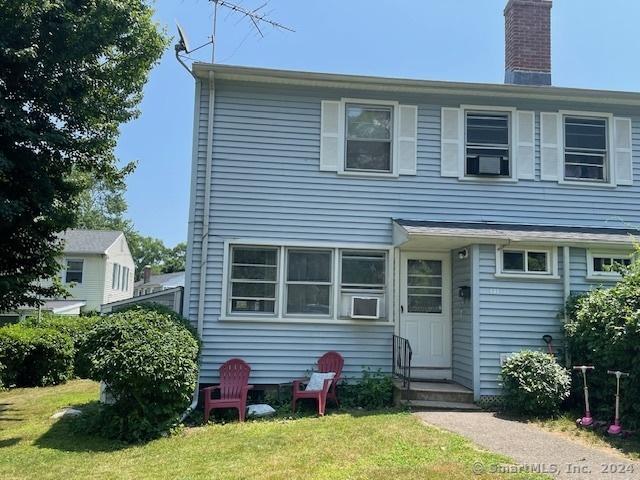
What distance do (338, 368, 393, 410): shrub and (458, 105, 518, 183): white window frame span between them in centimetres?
397

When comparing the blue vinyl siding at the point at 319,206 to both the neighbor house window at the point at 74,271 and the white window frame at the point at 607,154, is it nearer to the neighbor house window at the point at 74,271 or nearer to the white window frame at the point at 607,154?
the white window frame at the point at 607,154

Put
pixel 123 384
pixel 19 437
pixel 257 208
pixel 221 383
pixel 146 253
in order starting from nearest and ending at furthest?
pixel 123 384
pixel 19 437
pixel 221 383
pixel 257 208
pixel 146 253

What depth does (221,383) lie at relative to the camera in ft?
26.3

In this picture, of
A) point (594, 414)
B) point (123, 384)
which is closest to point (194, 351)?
point (123, 384)

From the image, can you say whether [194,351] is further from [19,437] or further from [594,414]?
[594,414]

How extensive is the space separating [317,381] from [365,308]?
152 centimetres

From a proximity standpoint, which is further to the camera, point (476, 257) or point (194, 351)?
point (476, 257)

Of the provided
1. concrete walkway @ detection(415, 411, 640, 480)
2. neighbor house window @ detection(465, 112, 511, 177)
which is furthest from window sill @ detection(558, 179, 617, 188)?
concrete walkway @ detection(415, 411, 640, 480)

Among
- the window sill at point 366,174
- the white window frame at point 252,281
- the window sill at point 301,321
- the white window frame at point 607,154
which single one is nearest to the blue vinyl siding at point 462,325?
→ the window sill at point 301,321

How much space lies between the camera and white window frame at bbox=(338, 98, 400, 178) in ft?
29.5

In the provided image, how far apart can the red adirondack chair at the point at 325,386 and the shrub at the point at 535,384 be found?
8.66 feet

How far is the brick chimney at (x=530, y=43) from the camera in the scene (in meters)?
10.0

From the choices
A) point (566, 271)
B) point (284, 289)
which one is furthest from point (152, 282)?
point (566, 271)

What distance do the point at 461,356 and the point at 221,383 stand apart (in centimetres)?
409
